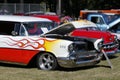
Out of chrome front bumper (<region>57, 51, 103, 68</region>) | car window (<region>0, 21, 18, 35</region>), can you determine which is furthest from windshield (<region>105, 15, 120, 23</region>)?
car window (<region>0, 21, 18, 35</region>)

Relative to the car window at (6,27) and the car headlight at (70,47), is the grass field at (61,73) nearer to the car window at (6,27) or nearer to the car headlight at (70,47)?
the car headlight at (70,47)

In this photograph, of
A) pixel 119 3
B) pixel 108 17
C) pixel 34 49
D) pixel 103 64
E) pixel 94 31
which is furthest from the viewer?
pixel 119 3

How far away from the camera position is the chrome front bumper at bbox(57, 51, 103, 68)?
11172 mm

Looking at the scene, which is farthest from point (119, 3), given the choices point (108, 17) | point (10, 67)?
point (10, 67)

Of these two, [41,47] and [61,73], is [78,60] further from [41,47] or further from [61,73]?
[41,47]

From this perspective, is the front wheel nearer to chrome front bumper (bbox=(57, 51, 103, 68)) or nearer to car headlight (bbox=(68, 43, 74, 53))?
chrome front bumper (bbox=(57, 51, 103, 68))

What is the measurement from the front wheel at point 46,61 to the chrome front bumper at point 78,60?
279mm

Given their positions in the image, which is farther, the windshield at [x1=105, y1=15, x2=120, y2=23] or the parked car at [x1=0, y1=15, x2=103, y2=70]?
the windshield at [x1=105, y1=15, x2=120, y2=23]

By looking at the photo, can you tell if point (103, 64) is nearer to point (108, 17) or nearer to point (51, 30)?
point (51, 30)

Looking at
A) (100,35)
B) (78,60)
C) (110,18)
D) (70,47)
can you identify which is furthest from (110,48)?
(110,18)

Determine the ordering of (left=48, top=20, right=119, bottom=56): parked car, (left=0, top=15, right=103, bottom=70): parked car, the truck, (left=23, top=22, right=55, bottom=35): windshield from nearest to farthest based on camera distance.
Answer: (left=0, top=15, right=103, bottom=70): parked car < (left=23, top=22, right=55, bottom=35): windshield < (left=48, top=20, right=119, bottom=56): parked car < the truck

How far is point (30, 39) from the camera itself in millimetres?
11719

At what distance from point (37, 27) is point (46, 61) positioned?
1.28m

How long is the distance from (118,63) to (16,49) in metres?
3.75
